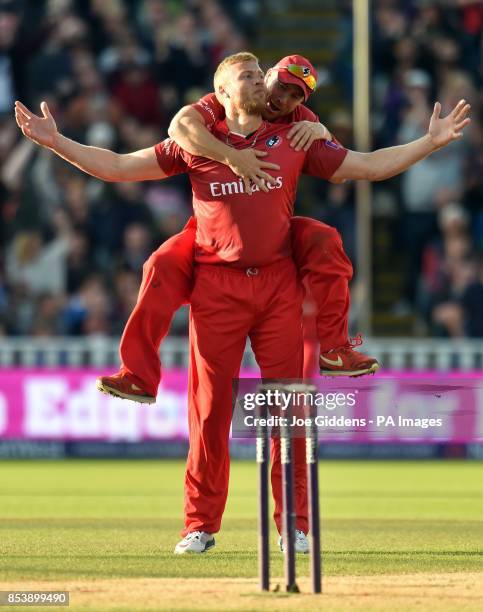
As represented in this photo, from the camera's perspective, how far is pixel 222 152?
9.47 m

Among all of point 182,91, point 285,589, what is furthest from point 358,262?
point 285,589

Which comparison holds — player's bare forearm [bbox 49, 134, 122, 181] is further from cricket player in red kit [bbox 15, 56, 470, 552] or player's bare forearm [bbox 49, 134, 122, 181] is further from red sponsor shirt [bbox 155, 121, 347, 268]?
red sponsor shirt [bbox 155, 121, 347, 268]

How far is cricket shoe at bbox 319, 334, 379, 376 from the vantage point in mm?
9320

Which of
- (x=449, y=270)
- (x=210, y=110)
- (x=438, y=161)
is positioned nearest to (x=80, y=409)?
(x=449, y=270)

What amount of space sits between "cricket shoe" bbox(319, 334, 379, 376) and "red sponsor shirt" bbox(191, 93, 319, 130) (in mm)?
1328

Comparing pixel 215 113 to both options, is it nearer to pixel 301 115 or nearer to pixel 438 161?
pixel 301 115

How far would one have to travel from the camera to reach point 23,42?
21.9 meters

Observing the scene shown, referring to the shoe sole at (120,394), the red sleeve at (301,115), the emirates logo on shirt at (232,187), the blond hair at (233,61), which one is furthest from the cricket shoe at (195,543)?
the blond hair at (233,61)

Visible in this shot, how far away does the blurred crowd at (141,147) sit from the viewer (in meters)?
20.4

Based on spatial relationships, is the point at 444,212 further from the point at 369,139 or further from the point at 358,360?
the point at 358,360

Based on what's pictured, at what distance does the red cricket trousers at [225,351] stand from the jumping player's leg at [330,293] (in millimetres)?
220

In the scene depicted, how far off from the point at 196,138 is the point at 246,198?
41 centimetres

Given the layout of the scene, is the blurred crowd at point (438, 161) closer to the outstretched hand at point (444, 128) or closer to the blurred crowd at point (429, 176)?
the blurred crowd at point (429, 176)

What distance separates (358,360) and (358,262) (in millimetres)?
11629
